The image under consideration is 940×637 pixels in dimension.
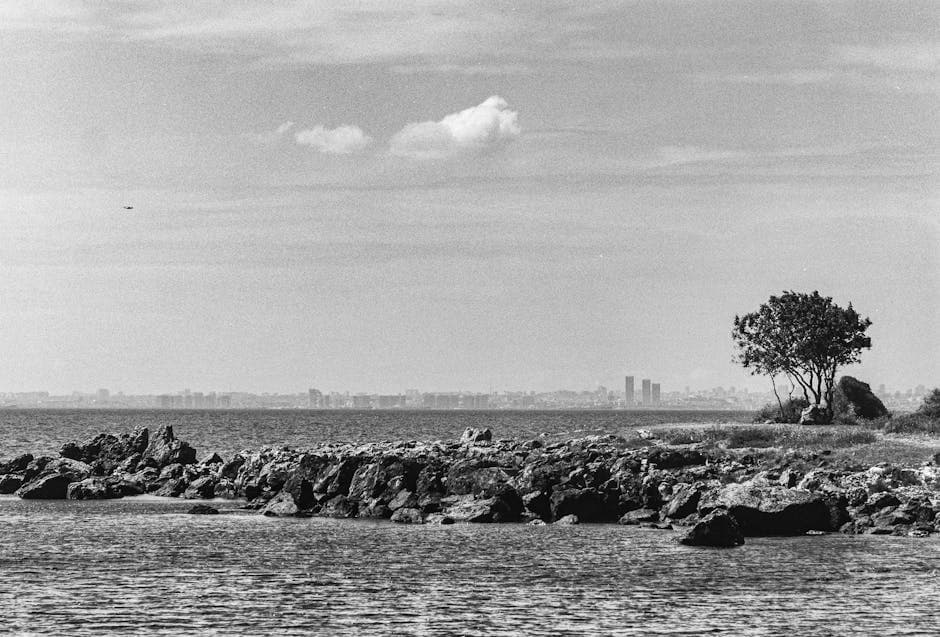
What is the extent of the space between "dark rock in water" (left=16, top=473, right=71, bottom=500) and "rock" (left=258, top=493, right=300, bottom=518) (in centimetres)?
2008

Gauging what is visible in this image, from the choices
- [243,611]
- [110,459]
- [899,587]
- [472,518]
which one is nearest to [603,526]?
[472,518]

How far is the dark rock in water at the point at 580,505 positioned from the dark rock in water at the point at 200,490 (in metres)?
30.3

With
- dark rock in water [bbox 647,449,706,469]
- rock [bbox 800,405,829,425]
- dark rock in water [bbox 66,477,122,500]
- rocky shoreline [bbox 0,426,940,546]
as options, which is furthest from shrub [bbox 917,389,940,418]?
dark rock in water [bbox 66,477,122,500]

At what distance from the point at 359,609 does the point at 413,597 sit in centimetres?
264

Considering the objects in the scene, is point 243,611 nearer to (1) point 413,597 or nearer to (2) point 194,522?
(1) point 413,597

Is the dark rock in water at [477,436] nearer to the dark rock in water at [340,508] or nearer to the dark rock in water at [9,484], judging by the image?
the dark rock in water at [340,508]

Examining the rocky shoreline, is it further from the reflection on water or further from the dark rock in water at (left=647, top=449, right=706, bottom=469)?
the reflection on water

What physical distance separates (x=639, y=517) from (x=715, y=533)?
33.2ft

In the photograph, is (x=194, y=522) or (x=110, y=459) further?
(x=110, y=459)

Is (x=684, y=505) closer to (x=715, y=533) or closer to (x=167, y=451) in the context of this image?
(x=715, y=533)

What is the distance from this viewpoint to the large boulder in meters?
52.9

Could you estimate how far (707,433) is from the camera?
3669 inches

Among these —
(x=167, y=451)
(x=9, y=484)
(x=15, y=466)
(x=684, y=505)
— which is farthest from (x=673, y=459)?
(x=15, y=466)

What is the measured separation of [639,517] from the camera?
59.4 metres
